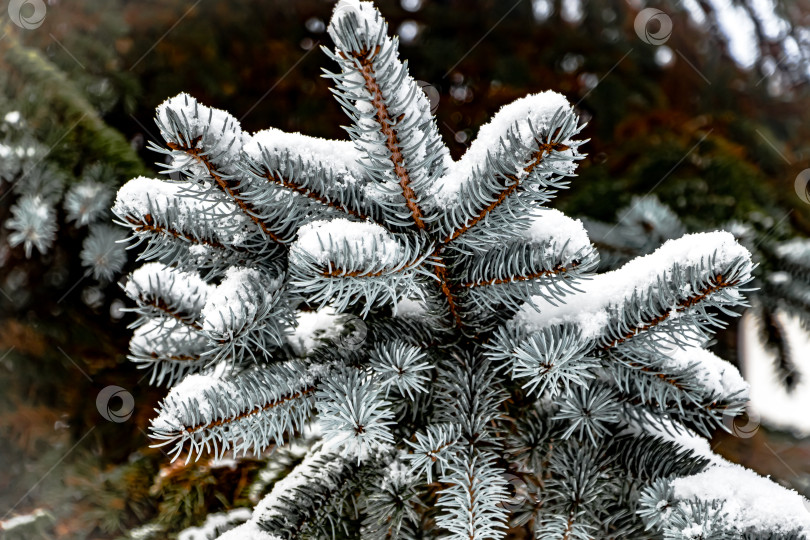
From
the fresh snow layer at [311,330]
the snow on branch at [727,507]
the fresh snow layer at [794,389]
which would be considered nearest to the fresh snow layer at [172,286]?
the fresh snow layer at [311,330]

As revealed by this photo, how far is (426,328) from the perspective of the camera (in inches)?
23.5

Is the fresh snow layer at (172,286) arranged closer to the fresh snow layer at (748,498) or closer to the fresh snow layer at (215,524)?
the fresh snow layer at (215,524)

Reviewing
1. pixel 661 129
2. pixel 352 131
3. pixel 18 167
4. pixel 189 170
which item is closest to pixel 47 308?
pixel 18 167

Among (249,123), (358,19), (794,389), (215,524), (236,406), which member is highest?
(794,389)

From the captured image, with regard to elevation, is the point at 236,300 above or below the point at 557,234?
below

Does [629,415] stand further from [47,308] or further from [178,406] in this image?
[47,308]

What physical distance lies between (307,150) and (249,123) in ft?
3.79

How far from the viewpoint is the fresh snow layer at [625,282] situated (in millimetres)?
444

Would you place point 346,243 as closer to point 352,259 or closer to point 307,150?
point 352,259

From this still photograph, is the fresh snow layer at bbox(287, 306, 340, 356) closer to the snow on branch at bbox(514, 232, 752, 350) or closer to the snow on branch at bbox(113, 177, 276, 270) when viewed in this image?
the snow on branch at bbox(113, 177, 276, 270)

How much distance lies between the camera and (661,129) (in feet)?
5.33

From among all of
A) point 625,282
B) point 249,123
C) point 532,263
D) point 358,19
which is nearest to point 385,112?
point 358,19

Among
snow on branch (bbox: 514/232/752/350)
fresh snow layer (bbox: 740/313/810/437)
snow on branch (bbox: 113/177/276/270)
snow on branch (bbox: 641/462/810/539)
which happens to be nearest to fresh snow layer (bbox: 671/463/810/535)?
Result: snow on branch (bbox: 641/462/810/539)

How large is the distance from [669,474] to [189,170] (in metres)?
0.52
